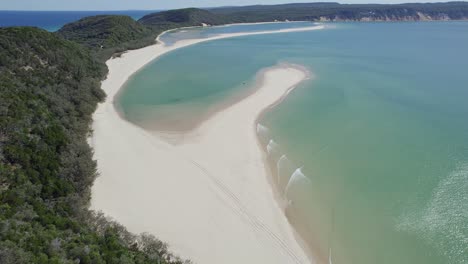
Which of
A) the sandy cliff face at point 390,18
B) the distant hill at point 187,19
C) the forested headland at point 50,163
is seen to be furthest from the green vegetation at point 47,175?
the sandy cliff face at point 390,18

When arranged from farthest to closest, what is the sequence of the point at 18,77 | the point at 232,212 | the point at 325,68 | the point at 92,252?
the point at 325,68 → the point at 18,77 → the point at 232,212 → the point at 92,252

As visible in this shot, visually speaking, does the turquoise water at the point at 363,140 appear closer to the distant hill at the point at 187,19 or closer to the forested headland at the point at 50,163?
the forested headland at the point at 50,163

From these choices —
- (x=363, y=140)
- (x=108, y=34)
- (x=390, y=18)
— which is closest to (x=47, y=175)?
(x=363, y=140)

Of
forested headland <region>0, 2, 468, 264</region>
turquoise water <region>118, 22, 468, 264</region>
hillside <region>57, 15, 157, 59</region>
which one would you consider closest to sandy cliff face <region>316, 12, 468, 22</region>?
hillside <region>57, 15, 157, 59</region>

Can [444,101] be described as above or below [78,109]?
below

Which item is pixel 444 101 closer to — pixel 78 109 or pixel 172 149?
pixel 172 149

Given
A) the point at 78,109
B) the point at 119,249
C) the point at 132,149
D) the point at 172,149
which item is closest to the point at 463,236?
the point at 119,249

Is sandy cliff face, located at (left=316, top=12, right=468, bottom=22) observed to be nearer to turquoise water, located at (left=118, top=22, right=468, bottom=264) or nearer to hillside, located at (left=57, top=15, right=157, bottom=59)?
hillside, located at (left=57, top=15, right=157, bottom=59)
